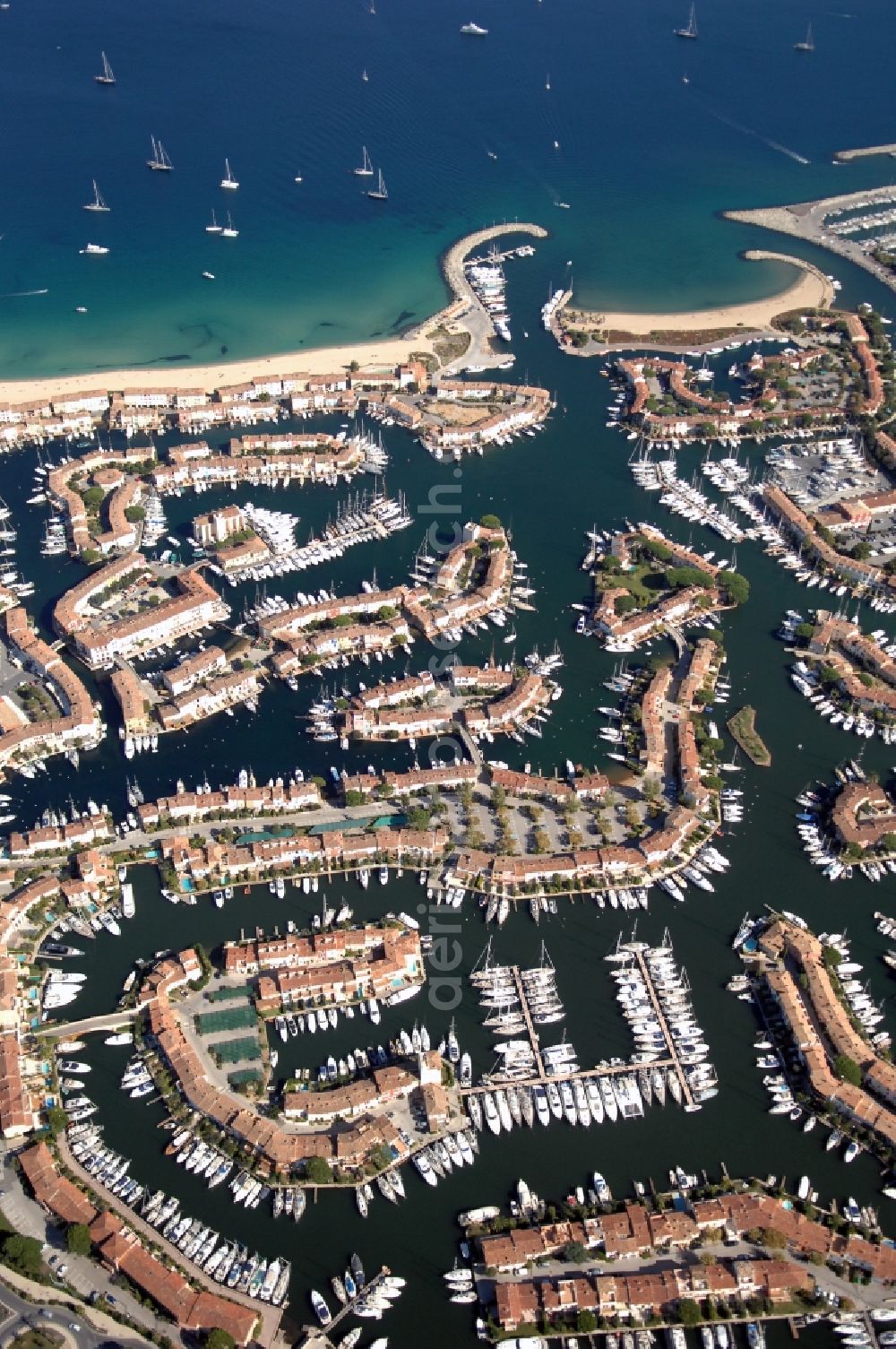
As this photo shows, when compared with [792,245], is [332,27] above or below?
above

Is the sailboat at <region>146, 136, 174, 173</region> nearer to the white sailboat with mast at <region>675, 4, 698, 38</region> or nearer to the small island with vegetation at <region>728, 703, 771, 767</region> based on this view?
the white sailboat with mast at <region>675, 4, 698, 38</region>

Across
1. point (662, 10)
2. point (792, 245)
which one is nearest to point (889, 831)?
point (792, 245)

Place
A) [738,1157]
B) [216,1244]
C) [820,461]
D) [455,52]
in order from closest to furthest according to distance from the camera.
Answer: [216,1244]
[738,1157]
[820,461]
[455,52]

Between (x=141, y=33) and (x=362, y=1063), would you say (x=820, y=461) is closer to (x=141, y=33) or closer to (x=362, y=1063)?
(x=362, y=1063)

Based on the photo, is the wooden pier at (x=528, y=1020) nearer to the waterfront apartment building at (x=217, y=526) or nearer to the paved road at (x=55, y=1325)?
the paved road at (x=55, y=1325)

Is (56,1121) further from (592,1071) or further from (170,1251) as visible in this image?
(592,1071)

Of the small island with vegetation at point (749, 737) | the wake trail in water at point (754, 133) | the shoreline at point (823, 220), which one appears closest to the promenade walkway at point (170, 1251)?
the small island with vegetation at point (749, 737)
